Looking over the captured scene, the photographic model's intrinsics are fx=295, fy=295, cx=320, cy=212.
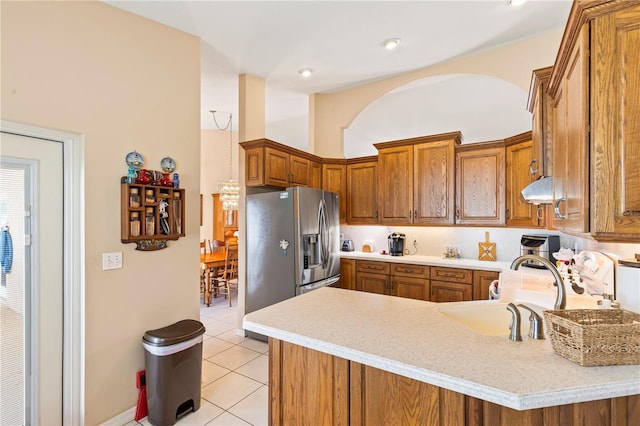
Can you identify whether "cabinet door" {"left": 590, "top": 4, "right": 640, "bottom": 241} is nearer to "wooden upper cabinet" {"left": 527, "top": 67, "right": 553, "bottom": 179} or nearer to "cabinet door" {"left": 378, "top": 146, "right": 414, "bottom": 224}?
"wooden upper cabinet" {"left": 527, "top": 67, "right": 553, "bottom": 179}

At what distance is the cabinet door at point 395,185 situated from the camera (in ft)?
12.7

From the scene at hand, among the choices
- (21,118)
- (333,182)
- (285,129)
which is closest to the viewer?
(21,118)

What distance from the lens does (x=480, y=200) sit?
3477 millimetres

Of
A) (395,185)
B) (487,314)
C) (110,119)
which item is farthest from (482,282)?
(110,119)

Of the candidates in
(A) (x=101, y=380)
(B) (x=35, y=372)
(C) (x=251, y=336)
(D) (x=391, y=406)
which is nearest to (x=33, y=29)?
(B) (x=35, y=372)

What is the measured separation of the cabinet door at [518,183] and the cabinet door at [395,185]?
3.53 ft

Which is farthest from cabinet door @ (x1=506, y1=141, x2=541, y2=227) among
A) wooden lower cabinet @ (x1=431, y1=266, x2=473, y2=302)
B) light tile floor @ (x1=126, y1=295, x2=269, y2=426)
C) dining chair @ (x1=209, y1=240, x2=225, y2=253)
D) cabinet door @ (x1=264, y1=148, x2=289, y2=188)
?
dining chair @ (x1=209, y1=240, x2=225, y2=253)

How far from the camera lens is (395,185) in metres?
3.98

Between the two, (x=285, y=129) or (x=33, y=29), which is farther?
(x=285, y=129)

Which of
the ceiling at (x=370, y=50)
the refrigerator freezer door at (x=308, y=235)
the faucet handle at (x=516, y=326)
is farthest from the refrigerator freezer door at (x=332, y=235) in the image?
the faucet handle at (x=516, y=326)

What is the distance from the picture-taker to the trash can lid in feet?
6.84

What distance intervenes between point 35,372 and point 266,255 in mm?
1997

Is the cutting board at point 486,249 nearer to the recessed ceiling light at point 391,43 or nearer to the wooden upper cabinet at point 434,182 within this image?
the wooden upper cabinet at point 434,182

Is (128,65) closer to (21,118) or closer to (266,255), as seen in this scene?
(21,118)
